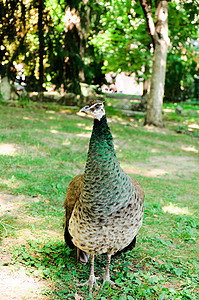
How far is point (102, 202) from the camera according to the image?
8.34ft

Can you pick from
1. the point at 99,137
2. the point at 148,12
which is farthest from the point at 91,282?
the point at 148,12

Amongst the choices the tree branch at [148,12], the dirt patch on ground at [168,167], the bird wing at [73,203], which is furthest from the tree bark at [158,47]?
the bird wing at [73,203]

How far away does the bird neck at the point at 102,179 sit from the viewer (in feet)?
8.36

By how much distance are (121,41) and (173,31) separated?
2.99 metres

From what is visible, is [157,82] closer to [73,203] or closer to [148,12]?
[148,12]

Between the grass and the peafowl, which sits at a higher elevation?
the peafowl

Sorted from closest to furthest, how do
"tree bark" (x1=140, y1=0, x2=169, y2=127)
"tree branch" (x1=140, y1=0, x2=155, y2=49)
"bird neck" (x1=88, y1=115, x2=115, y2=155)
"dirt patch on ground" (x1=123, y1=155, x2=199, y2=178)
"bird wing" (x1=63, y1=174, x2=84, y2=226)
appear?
1. "bird neck" (x1=88, y1=115, x2=115, y2=155)
2. "bird wing" (x1=63, y1=174, x2=84, y2=226)
3. "dirt patch on ground" (x1=123, y1=155, x2=199, y2=178)
4. "tree branch" (x1=140, y1=0, x2=155, y2=49)
5. "tree bark" (x1=140, y1=0, x2=169, y2=127)

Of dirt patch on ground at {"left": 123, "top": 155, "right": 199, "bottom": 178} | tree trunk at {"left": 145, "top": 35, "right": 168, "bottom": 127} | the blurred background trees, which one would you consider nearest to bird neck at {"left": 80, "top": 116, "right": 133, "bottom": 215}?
dirt patch on ground at {"left": 123, "top": 155, "right": 199, "bottom": 178}

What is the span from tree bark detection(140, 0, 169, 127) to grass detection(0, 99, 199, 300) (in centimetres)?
298

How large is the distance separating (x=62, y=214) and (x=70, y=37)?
11147 millimetres

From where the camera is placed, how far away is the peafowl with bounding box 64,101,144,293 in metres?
2.55

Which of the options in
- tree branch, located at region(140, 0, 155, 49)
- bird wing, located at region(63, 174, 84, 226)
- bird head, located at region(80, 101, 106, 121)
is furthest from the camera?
tree branch, located at region(140, 0, 155, 49)

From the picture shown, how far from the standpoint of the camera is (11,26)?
1242cm

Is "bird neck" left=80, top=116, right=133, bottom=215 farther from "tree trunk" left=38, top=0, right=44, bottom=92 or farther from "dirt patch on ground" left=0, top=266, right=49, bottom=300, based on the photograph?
"tree trunk" left=38, top=0, right=44, bottom=92
